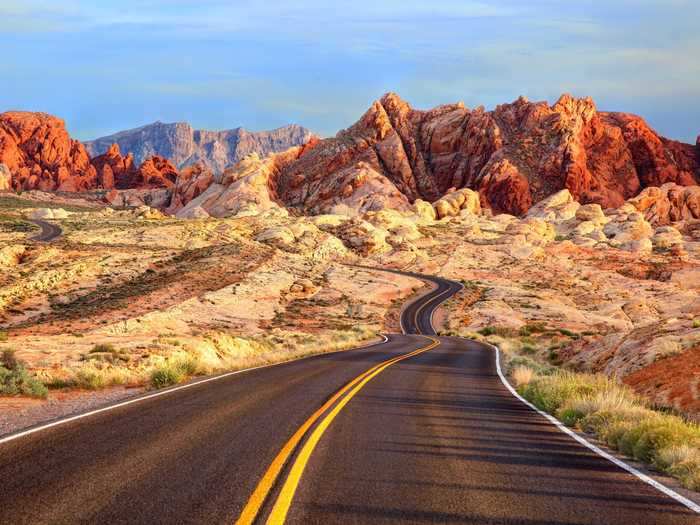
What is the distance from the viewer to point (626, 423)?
10.3 m

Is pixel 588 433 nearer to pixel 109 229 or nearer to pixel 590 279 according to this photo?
pixel 590 279

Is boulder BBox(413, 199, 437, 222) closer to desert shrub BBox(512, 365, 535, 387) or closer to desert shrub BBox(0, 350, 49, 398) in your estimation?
desert shrub BBox(512, 365, 535, 387)

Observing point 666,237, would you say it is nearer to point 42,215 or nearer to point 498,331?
point 498,331

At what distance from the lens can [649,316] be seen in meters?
69.8

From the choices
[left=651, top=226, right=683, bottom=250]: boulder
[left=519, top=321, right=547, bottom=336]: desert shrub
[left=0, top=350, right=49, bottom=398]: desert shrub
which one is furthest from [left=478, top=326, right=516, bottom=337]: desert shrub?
[left=651, top=226, right=683, bottom=250]: boulder

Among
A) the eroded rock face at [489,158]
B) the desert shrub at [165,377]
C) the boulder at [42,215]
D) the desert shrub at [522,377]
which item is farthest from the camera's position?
the eroded rock face at [489,158]

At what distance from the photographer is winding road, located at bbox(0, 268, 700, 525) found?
19.7 feet

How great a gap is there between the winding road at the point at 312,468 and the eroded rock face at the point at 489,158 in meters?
141

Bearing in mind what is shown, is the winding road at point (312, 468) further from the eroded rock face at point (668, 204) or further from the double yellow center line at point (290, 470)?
the eroded rock face at point (668, 204)

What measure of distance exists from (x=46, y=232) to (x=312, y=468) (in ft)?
336

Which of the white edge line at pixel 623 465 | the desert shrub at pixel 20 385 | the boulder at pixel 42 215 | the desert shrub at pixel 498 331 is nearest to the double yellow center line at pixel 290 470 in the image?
the white edge line at pixel 623 465

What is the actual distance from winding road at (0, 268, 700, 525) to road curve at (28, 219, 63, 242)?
86.7m

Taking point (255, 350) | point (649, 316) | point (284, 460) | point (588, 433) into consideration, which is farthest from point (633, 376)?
point (649, 316)

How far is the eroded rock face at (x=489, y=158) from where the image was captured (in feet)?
527
